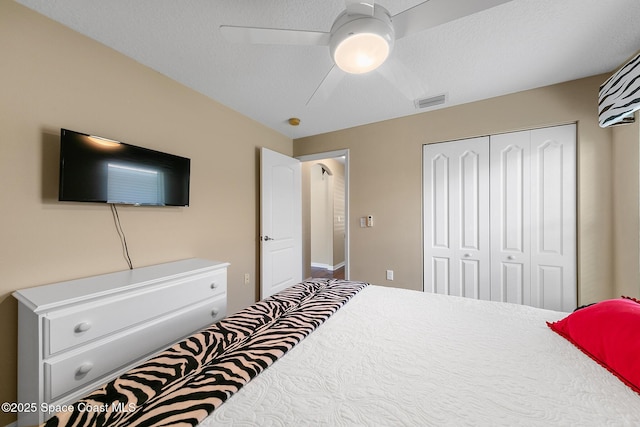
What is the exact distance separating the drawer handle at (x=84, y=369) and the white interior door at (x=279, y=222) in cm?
170

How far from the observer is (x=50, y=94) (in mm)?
1439

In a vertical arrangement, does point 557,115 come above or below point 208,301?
above

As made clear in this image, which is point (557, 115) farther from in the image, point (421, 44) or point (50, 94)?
point (50, 94)

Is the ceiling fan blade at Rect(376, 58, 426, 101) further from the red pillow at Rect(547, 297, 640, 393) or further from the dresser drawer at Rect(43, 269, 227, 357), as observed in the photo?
the dresser drawer at Rect(43, 269, 227, 357)

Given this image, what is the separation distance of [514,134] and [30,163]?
380 centimetres

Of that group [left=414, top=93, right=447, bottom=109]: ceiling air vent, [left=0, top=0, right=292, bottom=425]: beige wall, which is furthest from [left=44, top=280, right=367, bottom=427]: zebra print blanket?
[left=414, top=93, right=447, bottom=109]: ceiling air vent

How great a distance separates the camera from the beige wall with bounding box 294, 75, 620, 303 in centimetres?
202

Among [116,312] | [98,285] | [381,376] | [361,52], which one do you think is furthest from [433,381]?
[98,285]

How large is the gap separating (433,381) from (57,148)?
2.38 meters

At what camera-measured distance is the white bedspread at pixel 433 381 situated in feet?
2.27

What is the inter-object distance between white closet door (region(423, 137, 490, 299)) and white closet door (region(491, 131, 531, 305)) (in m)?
0.07

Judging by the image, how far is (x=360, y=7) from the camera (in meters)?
0.96

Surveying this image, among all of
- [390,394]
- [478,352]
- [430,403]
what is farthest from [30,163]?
[478,352]

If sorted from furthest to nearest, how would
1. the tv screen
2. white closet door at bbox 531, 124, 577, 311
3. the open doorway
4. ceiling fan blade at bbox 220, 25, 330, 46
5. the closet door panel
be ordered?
the open doorway < the closet door panel < white closet door at bbox 531, 124, 577, 311 < the tv screen < ceiling fan blade at bbox 220, 25, 330, 46
